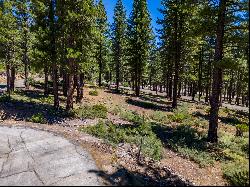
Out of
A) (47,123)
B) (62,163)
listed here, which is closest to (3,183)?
(62,163)

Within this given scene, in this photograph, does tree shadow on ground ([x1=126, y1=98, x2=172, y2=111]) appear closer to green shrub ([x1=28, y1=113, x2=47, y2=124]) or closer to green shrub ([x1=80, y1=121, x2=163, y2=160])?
green shrub ([x1=80, y1=121, x2=163, y2=160])

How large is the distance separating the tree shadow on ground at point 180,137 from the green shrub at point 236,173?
9.41ft

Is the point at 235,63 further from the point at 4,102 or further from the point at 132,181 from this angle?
the point at 4,102

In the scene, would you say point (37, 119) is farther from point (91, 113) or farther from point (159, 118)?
point (159, 118)

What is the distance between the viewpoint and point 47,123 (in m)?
23.0

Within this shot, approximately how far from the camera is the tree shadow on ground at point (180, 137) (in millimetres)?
18781

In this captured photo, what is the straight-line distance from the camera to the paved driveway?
13.0m

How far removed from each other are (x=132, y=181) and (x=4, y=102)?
65.1 ft

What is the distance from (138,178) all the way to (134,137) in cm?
590

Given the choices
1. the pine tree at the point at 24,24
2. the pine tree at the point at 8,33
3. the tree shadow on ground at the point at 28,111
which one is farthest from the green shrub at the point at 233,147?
the pine tree at the point at 24,24

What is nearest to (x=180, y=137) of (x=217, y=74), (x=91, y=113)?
(x=217, y=74)

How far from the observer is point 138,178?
13344 mm

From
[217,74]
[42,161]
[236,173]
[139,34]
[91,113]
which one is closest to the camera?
[236,173]

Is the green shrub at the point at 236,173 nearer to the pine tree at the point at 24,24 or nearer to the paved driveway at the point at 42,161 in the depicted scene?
the paved driveway at the point at 42,161
